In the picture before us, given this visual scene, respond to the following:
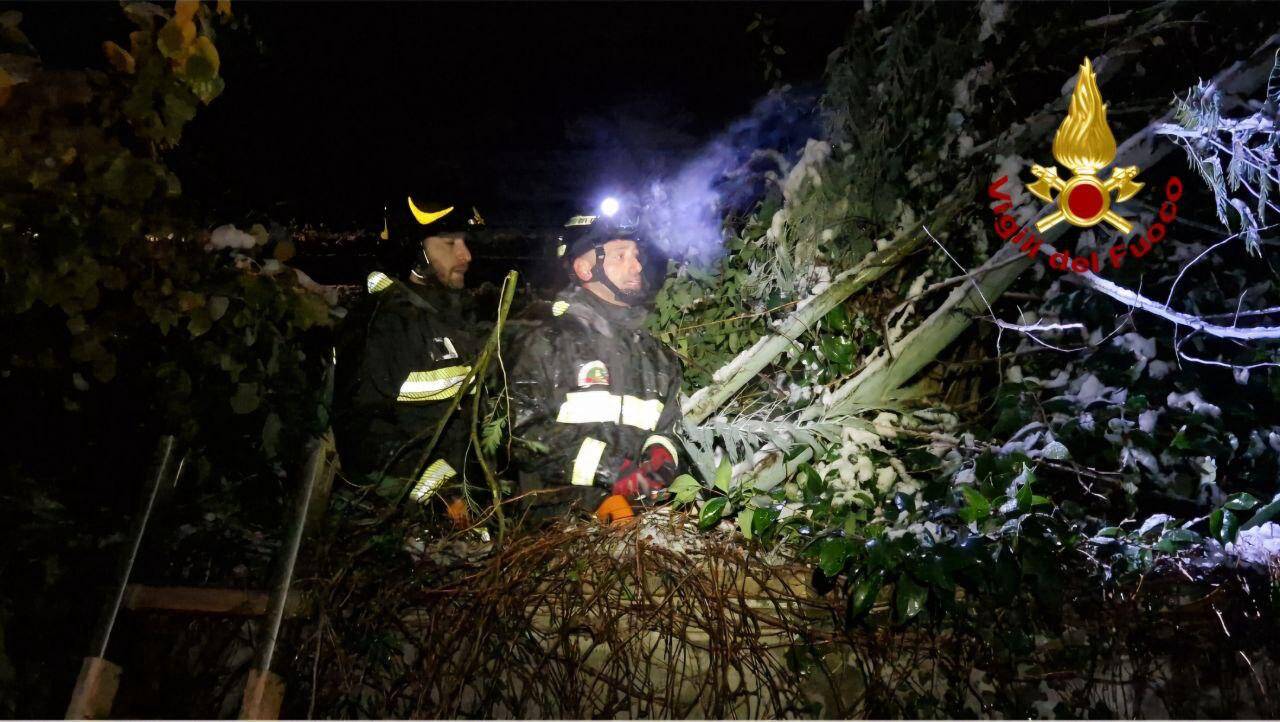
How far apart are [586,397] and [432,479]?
3.30ft

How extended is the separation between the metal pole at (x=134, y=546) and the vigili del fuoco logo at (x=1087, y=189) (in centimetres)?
475

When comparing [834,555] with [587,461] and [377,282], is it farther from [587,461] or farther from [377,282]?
[377,282]

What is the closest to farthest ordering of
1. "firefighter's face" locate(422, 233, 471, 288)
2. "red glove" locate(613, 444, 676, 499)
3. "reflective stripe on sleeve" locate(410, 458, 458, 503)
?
"reflective stripe on sleeve" locate(410, 458, 458, 503), "red glove" locate(613, 444, 676, 499), "firefighter's face" locate(422, 233, 471, 288)

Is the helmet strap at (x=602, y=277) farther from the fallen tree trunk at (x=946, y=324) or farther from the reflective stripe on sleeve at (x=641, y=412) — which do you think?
the fallen tree trunk at (x=946, y=324)

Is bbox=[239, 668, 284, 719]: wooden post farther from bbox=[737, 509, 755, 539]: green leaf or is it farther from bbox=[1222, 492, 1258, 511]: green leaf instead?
bbox=[1222, 492, 1258, 511]: green leaf

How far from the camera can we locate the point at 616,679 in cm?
257

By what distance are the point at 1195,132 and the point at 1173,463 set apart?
1830mm

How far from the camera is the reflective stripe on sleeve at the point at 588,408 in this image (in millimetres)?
3834

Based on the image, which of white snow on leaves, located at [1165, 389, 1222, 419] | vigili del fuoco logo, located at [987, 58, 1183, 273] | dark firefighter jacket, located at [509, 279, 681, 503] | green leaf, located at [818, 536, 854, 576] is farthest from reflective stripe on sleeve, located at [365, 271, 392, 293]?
white snow on leaves, located at [1165, 389, 1222, 419]

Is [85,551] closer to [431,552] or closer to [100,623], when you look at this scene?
[100,623]

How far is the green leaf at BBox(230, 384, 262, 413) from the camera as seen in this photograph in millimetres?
2713

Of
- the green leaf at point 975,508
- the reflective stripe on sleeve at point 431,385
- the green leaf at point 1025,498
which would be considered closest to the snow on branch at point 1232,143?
the green leaf at point 1025,498

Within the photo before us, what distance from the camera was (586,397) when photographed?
3885mm

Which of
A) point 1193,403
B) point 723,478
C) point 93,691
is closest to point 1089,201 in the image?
point 1193,403
